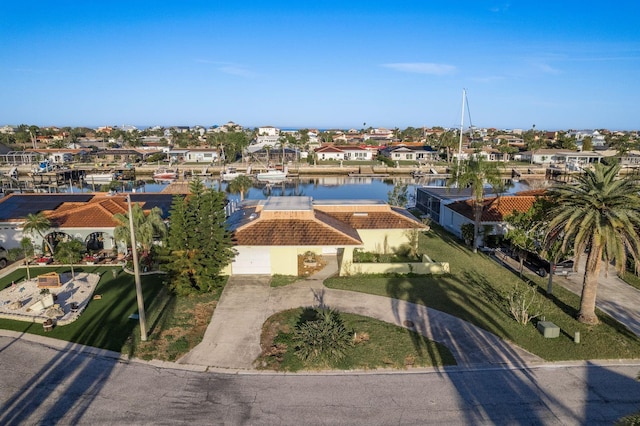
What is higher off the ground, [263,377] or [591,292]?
[591,292]

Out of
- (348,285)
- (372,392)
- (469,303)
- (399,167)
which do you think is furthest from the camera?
(399,167)

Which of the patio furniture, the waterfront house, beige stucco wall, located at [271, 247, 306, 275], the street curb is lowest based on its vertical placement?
the street curb

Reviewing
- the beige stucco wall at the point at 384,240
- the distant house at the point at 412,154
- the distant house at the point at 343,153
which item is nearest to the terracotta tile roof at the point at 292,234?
the beige stucco wall at the point at 384,240

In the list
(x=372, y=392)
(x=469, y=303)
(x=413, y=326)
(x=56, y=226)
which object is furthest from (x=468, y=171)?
(x=56, y=226)

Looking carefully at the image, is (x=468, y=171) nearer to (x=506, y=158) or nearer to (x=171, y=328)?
(x=171, y=328)

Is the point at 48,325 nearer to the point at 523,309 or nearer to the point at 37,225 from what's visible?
the point at 37,225

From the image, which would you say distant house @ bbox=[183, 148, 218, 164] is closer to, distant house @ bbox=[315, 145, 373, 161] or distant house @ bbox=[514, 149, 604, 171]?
distant house @ bbox=[315, 145, 373, 161]

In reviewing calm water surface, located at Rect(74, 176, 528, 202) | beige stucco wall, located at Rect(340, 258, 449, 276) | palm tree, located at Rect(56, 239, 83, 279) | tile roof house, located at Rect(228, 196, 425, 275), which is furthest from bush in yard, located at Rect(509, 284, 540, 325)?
calm water surface, located at Rect(74, 176, 528, 202)

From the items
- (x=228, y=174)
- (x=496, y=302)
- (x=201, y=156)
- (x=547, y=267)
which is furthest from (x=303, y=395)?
(x=201, y=156)
